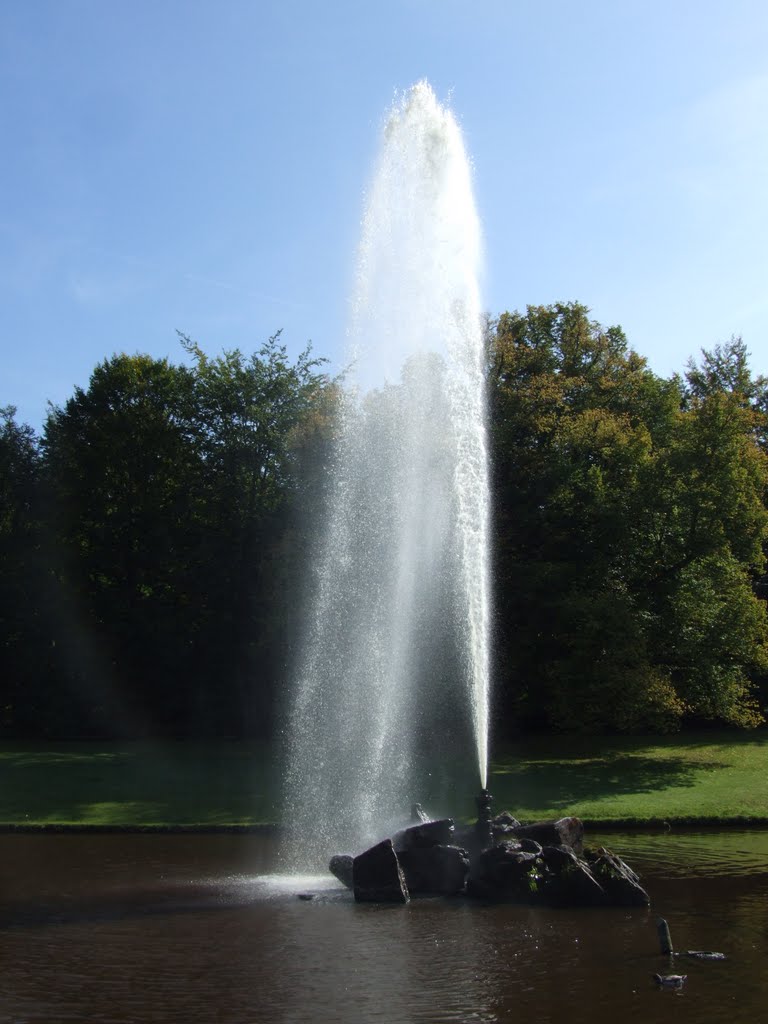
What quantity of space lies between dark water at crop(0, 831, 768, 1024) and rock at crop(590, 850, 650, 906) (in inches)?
12.8

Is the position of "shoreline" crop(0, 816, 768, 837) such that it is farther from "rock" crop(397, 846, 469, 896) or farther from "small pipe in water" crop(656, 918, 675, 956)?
"small pipe in water" crop(656, 918, 675, 956)

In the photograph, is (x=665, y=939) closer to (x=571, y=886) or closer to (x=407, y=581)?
(x=571, y=886)

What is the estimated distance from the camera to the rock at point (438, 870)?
16.9 m

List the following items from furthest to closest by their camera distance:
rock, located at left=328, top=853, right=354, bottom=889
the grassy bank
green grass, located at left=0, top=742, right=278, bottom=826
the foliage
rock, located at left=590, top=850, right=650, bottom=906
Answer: the foliage < green grass, located at left=0, top=742, right=278, bottom=826 < the grassy bank < rock, located at left=328, top=853, right=354, bottom=889 < rock, located at left=590, top=850, right=650, bottom=906

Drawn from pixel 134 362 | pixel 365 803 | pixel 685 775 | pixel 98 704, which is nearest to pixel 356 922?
pixel 365 803

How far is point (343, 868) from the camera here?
17422 mm

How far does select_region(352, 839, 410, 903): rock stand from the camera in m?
16.3

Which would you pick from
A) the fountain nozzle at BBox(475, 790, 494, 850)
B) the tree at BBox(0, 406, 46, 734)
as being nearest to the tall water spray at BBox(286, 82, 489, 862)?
the fountain nozzle at BBox(475, 790, 494, 850)

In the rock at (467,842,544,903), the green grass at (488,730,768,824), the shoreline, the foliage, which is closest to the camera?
the rock at (467,842,544,903)

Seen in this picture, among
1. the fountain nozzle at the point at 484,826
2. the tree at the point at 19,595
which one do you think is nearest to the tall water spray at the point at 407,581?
the fountain nozzle at the point at 484,826

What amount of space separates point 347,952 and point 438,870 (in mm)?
4176

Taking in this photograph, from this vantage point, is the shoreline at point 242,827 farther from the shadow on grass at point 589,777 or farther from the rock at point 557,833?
the rock at point 557,833

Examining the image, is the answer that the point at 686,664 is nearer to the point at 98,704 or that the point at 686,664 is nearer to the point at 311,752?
the point at 311,752

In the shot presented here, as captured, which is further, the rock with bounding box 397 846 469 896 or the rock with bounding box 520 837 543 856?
the rock with bounding box 397 846 469 896
